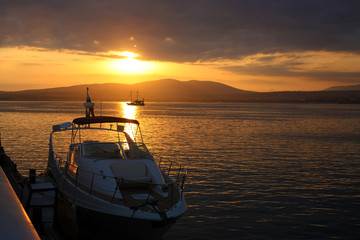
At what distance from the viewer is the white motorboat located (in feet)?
37.2

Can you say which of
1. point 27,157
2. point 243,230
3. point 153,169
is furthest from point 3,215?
point 27,157

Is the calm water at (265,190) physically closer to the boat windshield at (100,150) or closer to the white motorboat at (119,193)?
the white motorboat at (119,193)

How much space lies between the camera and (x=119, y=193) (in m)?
12.1

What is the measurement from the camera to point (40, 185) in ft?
45.3

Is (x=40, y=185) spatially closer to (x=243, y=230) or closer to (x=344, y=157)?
(x=243, y=230)

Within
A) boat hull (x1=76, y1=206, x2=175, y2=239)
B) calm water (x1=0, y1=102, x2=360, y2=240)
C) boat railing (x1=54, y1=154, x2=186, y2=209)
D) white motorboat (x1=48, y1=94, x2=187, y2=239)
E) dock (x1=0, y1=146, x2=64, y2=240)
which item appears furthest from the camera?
calm water (x1=0, y1=102, x2=360, y2=240)

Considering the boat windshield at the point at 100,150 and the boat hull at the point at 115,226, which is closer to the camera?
the boat hull at the point at 115,226

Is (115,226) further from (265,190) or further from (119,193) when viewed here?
(265,190)

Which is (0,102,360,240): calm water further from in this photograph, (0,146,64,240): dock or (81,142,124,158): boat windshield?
(0,146,64,240): dock

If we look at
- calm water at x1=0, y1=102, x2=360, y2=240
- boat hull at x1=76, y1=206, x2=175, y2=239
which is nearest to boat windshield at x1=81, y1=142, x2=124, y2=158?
boat hull at x1=76, y1=206, x2=175, y2=239

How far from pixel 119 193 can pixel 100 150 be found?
313 centimetres

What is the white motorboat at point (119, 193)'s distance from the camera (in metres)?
11.3

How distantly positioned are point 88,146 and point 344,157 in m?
24.9

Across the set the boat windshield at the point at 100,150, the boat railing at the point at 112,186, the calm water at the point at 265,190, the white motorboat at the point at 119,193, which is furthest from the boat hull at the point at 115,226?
the calm water at the point at 265,190
